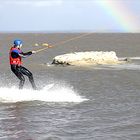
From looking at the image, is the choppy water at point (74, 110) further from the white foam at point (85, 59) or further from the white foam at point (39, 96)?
the white foam at point (85, 59)

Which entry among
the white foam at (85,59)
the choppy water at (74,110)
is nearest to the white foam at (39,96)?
the choppy water at (74,110)

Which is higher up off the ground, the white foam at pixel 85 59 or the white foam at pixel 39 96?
the white foam at pixel 85 59

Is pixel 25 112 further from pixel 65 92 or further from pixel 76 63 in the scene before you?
pixel 76 63

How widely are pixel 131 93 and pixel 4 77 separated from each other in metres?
10.8

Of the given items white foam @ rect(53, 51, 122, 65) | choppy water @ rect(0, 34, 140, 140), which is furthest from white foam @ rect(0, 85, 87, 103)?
white foam @ rect(53, 51, 122, 65)

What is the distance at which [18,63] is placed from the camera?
1911 cm

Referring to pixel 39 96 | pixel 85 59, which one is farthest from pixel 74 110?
pixel 85 59

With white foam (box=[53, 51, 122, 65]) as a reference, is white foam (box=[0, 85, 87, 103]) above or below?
below

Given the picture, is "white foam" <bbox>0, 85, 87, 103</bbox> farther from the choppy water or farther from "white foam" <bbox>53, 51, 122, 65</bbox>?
"white foam" <bbox>53, 51, 122, 65</bbox>

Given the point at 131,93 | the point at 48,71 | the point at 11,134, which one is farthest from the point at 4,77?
the point at 11,134

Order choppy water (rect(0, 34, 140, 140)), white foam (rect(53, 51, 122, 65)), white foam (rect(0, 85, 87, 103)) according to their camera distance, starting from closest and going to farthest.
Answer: choppy water (rect(0, 34, 140, 140)) < white foam (rect(0, 85, 87, 103)) < white foam (rect(53, 51, 122, 65))

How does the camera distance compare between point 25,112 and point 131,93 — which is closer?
point 25,112

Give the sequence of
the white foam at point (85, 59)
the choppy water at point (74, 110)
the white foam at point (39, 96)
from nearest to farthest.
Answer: the choppy water at point (74, 110) < the white foam at point (39, 96) < the white foam at point (85, 59)

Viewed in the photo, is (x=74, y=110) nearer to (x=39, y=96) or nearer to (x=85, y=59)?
(x=39, y=96)
